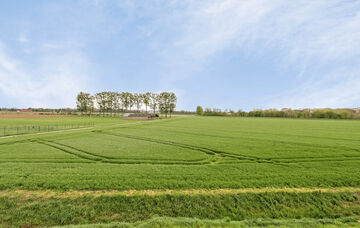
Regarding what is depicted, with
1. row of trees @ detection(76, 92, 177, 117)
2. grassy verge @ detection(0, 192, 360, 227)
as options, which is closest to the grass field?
grassy verge @ detection(0, 192, 360, 227)

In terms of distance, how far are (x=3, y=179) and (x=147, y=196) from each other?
8303mm

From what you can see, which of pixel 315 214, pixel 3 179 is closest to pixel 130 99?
pixel 3 179

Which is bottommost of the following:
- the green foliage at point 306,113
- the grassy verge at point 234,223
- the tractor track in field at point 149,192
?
the grassy verge at point 234,223

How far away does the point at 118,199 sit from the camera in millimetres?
6699

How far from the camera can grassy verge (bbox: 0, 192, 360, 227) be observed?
5.86m

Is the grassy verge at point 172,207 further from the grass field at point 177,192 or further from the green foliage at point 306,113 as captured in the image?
the green foliage at point 306,113

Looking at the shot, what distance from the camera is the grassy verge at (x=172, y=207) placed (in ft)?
19.2

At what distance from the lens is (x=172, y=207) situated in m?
6.46

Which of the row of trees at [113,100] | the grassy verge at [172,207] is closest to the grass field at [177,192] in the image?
the grassy verge at [172,207]

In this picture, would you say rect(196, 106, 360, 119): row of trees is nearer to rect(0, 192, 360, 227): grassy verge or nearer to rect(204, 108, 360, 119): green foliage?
rect(204, 108, 360, 119): green foliage

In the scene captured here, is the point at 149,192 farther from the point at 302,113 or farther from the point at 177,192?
the point at 302,113

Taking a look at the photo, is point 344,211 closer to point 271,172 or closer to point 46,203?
point 271,172

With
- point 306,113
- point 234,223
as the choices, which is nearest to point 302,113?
point 306,113

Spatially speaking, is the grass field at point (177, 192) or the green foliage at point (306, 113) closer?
the grass field at point (177, 192)
